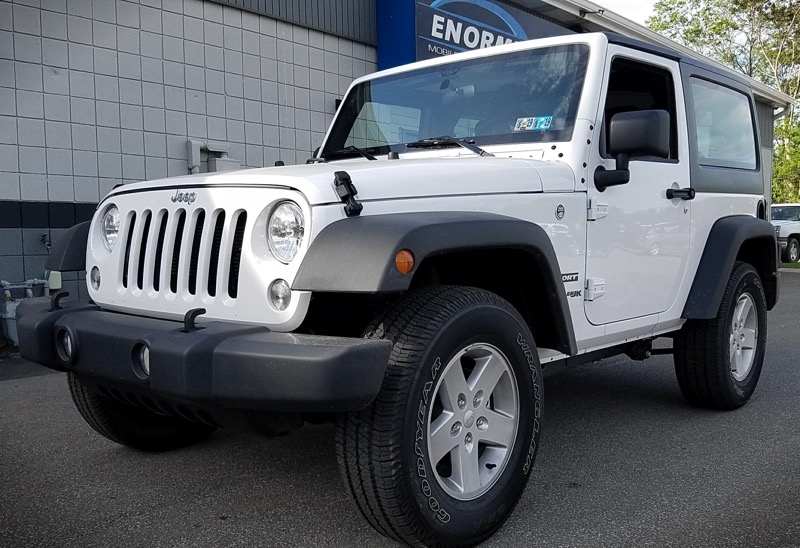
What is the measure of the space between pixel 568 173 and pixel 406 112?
1.12 meters

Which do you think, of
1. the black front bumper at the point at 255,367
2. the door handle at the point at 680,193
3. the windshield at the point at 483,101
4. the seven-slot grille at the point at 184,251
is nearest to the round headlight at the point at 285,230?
the seven-slot grille at the point at 184,251

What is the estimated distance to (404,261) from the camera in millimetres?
2301

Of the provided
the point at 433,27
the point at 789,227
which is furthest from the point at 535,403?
the point at 789,227

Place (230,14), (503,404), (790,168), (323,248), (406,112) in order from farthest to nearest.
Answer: (790,168) < (230,14) < (406,112) < (503,404) < (323,248)

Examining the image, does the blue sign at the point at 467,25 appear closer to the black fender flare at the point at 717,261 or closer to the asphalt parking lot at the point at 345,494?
the black fender flare at the point at 717,261

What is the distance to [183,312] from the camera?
264 centimetres

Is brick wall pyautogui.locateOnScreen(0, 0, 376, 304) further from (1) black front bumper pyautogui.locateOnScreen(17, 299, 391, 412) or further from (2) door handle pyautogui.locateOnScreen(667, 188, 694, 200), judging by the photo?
(2) door handle pyautogui.locateOnScreen(667, 188, 694, 200)

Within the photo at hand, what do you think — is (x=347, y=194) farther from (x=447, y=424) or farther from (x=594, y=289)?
(x=594, y=289)

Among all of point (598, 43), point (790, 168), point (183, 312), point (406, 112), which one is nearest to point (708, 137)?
point (598, 43)

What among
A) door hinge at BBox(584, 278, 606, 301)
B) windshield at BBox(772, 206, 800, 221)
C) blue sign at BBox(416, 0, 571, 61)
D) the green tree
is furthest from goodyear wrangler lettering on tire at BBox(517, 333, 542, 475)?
the green tree

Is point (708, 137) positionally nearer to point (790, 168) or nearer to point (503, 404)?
point (503, 404)

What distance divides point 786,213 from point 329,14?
16.6 m

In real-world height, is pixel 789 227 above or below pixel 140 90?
below

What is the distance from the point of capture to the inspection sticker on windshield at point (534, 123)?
3439mm
